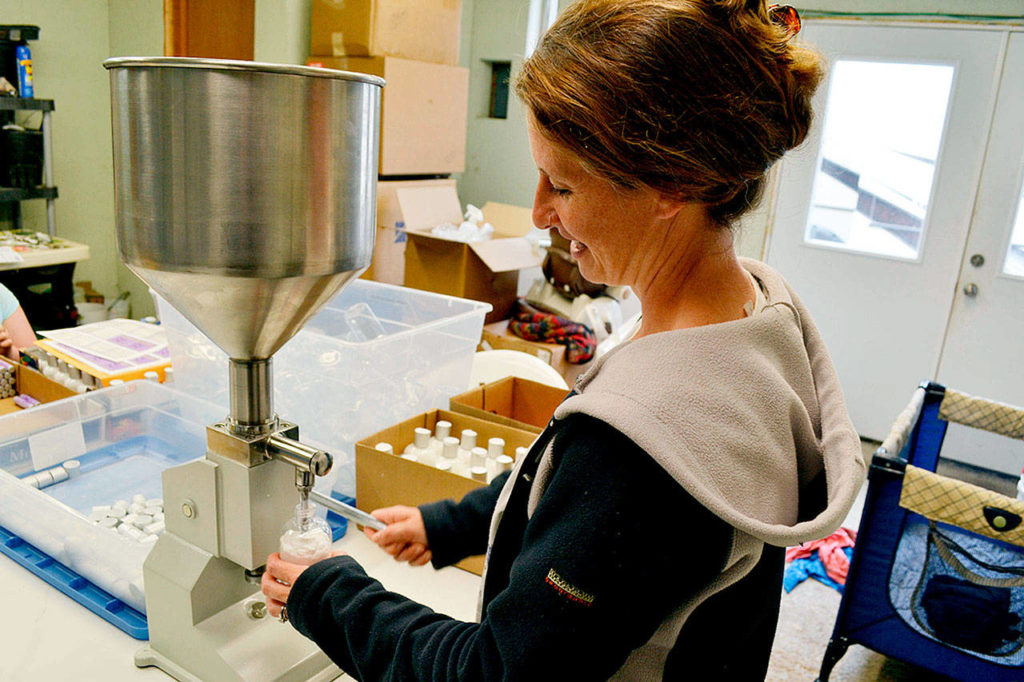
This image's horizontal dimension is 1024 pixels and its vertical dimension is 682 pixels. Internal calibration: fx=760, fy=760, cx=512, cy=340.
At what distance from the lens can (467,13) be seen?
4.57m

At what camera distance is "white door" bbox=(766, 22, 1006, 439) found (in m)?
3.53

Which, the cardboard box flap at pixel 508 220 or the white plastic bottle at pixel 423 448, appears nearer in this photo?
the white plastic bottle at pixel 423 448

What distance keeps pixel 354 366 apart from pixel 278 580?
0.61 metres

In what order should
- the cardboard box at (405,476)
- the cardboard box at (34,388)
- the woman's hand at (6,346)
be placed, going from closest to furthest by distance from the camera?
the cardboard box at (405,476), the cardboard box at (34,388), the woman's hand at (6,346)

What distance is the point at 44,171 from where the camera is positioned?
371 centimetres

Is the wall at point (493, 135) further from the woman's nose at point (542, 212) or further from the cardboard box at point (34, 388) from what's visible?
the woman's nose at point (542, 212)

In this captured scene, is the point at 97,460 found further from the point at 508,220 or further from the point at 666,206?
the point at 508,220

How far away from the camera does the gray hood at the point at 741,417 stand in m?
0.59

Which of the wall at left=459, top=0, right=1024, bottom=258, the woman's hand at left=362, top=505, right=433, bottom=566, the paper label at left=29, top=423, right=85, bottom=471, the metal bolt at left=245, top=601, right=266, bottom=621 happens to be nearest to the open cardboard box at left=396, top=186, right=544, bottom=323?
the wall at left=459, top=0, right=1024, bottom=258

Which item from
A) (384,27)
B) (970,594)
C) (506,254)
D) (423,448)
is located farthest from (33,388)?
(970,594)

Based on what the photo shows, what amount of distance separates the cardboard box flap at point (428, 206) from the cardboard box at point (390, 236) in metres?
0.03

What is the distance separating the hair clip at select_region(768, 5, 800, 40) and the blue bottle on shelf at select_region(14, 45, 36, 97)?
3843 mm

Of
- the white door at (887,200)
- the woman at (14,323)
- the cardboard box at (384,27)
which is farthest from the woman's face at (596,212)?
the white door at (887,200)

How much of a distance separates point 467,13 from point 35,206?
2632 mm
